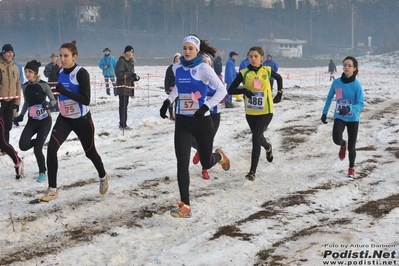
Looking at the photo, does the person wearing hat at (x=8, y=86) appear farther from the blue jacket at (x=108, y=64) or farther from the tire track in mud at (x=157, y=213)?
the blue jacket at (x=108, y=64)

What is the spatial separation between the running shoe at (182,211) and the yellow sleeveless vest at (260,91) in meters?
2.38

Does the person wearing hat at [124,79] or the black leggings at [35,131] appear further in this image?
the person wearing hat at [124,79]

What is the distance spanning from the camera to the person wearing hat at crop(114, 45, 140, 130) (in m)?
12.8

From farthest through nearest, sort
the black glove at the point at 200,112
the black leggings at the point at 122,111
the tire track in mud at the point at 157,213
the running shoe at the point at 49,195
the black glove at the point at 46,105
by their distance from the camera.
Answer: the black leggings at the point at 122,111, the black glove at the point at 46,105, the running shoe at the point at 49,195, the black glove at the point at 200,112, the tire track in mud at the point at 157,213

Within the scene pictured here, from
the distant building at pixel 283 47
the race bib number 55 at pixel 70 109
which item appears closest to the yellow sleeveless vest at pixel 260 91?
the race bib number 55 at pixel 70 109

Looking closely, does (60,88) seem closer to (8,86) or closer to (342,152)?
(8,86)

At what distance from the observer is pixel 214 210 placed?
6.49 metres

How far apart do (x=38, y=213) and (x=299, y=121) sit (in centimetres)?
926

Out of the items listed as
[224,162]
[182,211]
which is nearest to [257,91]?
[224,162]

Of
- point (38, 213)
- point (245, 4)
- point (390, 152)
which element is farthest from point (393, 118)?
point (245, 4)

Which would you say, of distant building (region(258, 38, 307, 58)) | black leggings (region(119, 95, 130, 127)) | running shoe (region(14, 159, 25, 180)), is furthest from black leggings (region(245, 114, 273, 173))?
distant building (region(258, 38, 307, 58))

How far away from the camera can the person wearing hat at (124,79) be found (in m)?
12.8

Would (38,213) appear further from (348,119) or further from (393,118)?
(393,118)

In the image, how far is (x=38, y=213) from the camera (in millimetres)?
6352
